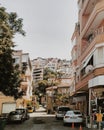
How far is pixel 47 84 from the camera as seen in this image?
391 ft

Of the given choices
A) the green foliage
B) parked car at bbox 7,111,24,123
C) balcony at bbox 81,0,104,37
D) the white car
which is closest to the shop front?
the white car

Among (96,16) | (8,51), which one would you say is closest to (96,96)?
(96,16)

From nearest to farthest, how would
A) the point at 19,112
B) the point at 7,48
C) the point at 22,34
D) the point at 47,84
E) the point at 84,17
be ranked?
1. the point at 7,48
2. the point at 22,34
3. the point at 19,112
4. the point at 84,17
5. the point at 47,84

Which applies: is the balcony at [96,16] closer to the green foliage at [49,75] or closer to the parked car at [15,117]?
the parked car at [15,117]

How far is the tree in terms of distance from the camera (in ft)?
84.0

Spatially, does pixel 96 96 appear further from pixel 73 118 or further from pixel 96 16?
pixel 96 16

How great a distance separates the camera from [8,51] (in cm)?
2705

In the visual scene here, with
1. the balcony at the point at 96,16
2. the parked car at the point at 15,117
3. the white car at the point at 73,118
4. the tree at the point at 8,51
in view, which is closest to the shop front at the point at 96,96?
the white car at the point at 73,118

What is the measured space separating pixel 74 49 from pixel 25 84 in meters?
28.9

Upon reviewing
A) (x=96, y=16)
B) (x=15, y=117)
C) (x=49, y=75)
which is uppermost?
(x=49, y=75)

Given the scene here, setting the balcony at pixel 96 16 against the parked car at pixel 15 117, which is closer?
the balcony at pixel 96 16

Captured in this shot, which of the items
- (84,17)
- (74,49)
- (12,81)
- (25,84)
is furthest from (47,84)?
(12,81)

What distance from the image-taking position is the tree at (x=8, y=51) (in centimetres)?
2561

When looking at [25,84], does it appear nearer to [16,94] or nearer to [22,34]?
[16,94]
